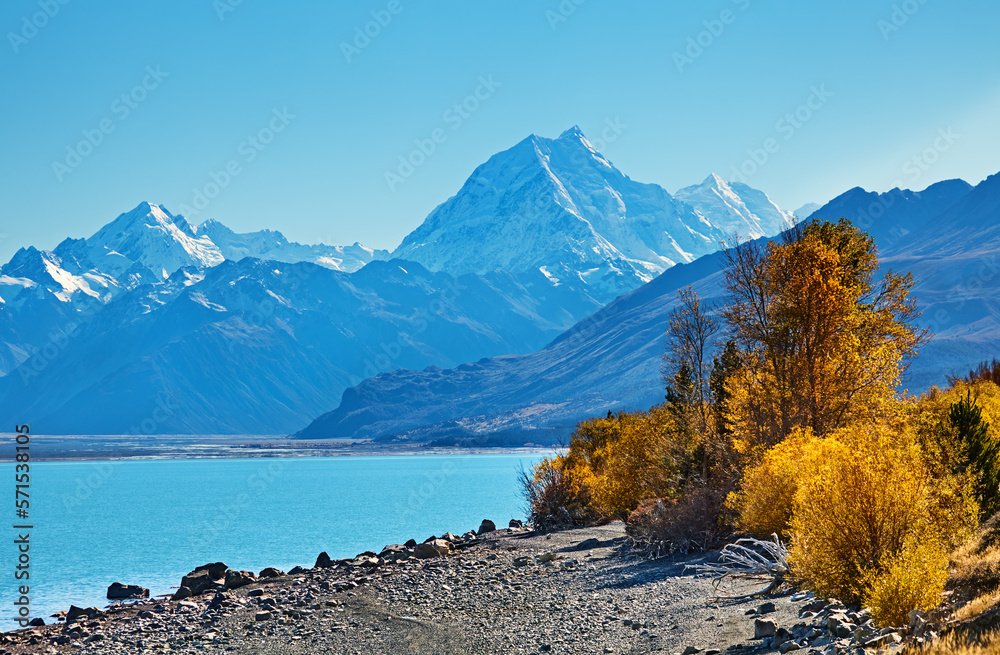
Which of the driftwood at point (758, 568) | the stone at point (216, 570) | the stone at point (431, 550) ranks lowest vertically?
the driftwood at point (758, 568)

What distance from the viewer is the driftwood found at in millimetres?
19528

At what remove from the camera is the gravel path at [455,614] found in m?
19.2

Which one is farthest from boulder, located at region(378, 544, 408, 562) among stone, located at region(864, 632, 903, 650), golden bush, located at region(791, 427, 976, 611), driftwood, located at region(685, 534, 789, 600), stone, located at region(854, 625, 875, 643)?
stone, located at region(864, 632, 903, 650)

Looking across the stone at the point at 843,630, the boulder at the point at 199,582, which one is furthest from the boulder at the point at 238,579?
the stone at the point at 843,630

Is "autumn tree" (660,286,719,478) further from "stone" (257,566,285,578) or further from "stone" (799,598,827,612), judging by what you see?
"stone" (257,566,285,578)

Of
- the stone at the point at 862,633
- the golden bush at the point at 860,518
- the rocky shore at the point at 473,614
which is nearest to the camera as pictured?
the stone at the point at 862,633

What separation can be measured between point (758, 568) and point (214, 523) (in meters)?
65.6

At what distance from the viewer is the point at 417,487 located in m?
118

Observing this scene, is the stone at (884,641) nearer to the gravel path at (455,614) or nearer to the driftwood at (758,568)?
the gravel path at (455,614)

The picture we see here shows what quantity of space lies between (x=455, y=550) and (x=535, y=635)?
745 inches

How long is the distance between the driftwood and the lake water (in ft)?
87.8

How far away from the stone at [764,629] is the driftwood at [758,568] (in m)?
2.88

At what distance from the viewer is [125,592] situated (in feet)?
123

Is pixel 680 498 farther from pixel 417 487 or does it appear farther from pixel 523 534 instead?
pixel 417 487
